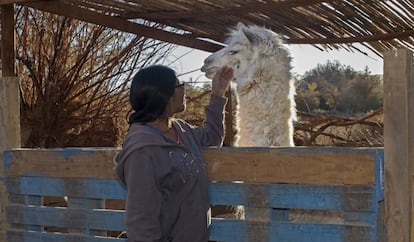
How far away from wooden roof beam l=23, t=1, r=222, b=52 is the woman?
354 cm

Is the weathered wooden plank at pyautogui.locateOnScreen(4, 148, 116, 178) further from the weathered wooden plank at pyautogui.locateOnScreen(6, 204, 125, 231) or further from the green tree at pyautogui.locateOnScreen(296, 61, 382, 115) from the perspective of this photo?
the green tree at pyautogui.locateOnScreen(296, 61, 382, 115)

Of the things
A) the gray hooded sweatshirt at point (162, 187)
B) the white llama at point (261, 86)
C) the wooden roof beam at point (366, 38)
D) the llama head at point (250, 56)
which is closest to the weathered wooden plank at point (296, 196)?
the gray hooded sweatshirt at point (162, 187)

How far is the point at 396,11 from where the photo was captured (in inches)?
249

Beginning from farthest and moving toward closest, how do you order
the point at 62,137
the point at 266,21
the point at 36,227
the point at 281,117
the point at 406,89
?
the point at 62,137 → the point at 266,21 → the point at 281,117 → the point at 36,227 → the point at 406,89

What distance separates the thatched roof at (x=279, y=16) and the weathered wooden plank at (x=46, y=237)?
2406 mm

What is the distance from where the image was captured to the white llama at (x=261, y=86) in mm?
5219

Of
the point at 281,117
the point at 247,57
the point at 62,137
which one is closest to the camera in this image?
the point at 281,117

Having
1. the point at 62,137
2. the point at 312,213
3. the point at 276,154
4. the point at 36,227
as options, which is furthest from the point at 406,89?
the point at 62,137

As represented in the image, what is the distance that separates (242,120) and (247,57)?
565mm

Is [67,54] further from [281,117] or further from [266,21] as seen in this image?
[281,117]

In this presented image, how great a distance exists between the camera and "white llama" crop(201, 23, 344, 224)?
17.1 ft

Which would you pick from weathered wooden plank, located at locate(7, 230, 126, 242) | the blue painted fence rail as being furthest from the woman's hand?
weathered wooden plank, located at locate(7, 230, 126, 242)

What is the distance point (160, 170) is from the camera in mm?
2754

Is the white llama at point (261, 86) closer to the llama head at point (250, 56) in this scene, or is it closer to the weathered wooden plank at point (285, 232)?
the llama head at point (250, 56)
